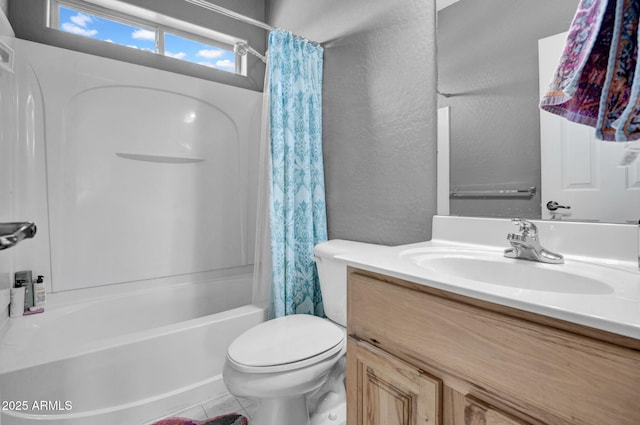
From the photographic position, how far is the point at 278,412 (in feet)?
3.67

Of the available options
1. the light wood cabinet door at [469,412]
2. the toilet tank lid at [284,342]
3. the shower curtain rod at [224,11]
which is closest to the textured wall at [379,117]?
the shower curtain rod at [224,11]

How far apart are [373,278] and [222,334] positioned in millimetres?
1051

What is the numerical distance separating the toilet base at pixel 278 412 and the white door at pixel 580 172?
1.09 meters

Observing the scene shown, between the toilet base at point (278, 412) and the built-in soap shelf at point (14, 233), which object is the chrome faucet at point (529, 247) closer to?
the toilet base at point (278, 412)

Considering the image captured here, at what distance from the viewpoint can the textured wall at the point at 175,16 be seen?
172cm

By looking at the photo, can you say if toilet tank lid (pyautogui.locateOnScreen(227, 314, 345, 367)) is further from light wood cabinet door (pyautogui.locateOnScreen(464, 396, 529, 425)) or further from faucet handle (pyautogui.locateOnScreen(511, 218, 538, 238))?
faucet handle (pyautogui.locateOnScreen(511, 218, 538, 238))

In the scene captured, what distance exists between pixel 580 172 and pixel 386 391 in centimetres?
84

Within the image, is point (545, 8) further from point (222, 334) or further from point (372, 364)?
point (222, 334)

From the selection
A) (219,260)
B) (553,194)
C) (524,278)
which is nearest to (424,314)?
(524,278)

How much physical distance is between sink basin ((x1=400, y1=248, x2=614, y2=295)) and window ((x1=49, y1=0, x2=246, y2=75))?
2174mm

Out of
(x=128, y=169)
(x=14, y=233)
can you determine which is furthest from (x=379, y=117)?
(x=128, y=169)

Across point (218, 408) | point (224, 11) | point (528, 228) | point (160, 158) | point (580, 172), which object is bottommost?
point (218, 408)

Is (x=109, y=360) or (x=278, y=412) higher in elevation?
(x=109, y=360)

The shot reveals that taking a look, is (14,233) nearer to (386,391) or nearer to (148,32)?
(386,391)
